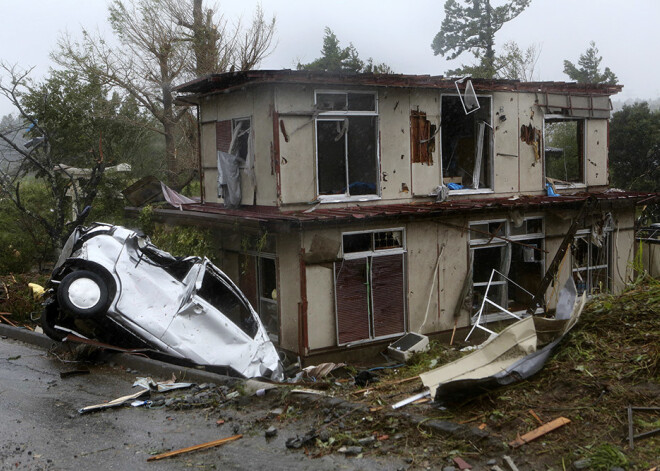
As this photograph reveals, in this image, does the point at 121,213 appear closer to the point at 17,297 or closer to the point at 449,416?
the point at 17,297

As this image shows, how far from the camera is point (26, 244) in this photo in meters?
18.9

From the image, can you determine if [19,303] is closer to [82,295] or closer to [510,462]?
[82,295]

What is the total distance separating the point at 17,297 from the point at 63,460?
30.1 feet

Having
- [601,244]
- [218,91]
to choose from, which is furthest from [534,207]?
[218,91]

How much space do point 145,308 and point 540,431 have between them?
6112mm

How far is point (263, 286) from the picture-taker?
13305mm

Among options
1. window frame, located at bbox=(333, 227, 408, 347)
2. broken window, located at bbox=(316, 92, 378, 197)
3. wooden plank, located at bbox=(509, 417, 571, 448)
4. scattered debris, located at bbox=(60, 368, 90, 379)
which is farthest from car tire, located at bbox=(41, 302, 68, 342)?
wooden plank, located at bbox=(509, 417, 571, 448)

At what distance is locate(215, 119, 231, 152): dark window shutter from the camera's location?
13.9 metres

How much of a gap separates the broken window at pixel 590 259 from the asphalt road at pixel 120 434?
1076cm

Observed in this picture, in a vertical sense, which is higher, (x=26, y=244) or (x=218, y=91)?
(x=218, y=91)

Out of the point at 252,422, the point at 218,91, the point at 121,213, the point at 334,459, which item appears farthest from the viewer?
the point at 121,213

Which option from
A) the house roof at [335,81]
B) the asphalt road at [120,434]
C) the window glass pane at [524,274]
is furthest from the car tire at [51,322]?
the window glass pane at [524,274]

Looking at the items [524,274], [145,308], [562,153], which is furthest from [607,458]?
[562,153]

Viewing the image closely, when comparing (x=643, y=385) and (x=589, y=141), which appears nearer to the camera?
(x=643, y=385)
